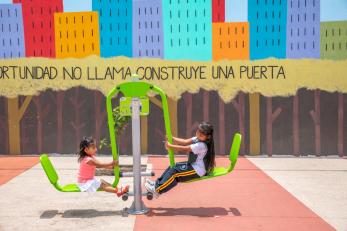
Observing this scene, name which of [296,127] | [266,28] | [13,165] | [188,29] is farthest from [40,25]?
[296,127]

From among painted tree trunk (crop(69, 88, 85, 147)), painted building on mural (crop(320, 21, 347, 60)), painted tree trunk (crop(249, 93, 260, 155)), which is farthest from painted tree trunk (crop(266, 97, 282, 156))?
painted tree trunk (crop(69, 88, 85, 147))

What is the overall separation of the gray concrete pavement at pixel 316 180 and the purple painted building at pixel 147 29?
3.60m

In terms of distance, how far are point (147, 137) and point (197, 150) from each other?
16.2 ft

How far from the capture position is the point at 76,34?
9992 mm

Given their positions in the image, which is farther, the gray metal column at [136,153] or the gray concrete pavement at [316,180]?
the gray concrete pavement at [316,180]

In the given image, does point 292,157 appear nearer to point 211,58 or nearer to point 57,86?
point 211,58

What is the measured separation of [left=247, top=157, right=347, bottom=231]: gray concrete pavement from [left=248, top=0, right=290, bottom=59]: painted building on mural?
2634mm

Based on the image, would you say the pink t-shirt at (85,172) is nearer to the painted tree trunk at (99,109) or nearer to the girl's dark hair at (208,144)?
the girl's dark hair at (208,144)

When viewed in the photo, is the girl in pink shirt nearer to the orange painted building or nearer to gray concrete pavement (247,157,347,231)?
gray concrete pavement (247,157,347,231)

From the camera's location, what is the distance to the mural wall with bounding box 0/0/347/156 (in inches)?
391

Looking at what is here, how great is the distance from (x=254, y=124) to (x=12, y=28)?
6.46 meters

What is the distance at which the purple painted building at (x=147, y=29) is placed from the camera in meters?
9.95

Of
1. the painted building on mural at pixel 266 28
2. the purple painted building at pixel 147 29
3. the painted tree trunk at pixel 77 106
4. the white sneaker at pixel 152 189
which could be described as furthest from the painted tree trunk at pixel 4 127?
the painted building on mural at pixel 266 28

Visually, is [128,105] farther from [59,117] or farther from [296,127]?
[296,127]
